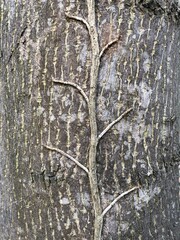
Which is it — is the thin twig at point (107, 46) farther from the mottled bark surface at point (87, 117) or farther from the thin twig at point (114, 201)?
the thin twig at point (114, 201)

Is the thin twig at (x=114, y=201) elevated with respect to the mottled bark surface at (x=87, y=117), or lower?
lower

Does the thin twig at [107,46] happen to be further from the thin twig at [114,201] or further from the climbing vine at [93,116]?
the thin twig at [114,201]

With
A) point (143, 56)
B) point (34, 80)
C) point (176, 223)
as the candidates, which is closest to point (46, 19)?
point (34, 80)

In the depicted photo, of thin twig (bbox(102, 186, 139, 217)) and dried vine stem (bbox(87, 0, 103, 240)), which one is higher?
dried vine stem (bbox(87, 0, 103, 240))

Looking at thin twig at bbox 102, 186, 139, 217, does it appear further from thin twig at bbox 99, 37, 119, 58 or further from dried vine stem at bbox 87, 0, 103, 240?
thin twig at bbox 99, 37, 119, 58

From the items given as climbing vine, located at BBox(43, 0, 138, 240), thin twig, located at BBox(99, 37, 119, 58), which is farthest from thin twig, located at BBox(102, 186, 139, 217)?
thin twig, located at BBox(99, 37, 119, 58)

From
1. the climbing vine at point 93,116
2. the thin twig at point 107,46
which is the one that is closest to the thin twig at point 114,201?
the climbing vine at point 93,116

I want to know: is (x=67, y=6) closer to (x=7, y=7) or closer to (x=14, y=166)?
(x=7, y=7)

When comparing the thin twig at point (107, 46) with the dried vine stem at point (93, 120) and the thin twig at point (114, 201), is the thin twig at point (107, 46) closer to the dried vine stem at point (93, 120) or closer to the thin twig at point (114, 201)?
the dried vine stem at point (93, 120)

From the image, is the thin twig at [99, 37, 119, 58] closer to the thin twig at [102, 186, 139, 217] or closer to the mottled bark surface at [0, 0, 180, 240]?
the mottled bark surface at [0, 0, 180, 240]
